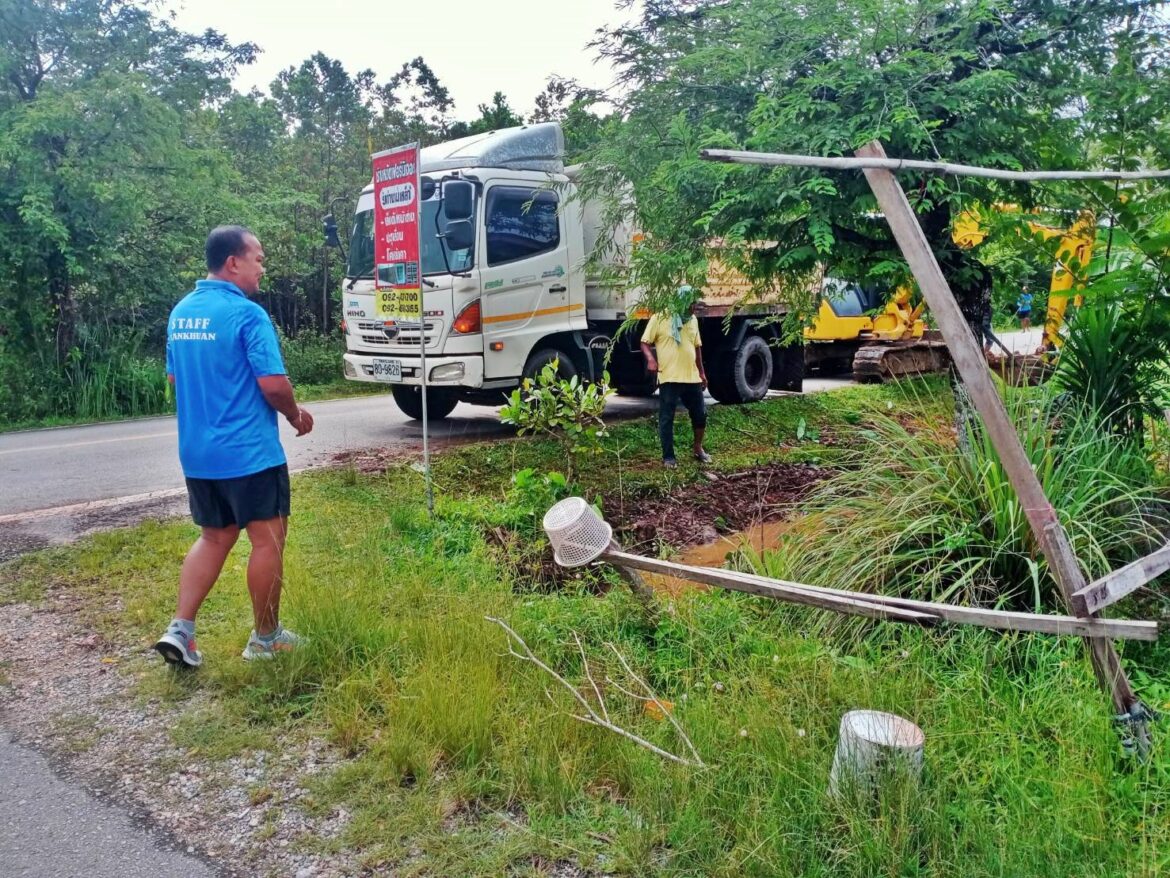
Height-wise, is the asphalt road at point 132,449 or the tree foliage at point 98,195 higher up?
the tree foliage at point 98,195

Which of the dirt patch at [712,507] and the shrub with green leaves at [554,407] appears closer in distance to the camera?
the dirt patch at [712,507]

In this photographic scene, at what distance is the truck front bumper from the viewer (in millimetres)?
8727

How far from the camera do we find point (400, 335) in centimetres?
905

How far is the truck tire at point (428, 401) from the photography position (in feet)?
34.2

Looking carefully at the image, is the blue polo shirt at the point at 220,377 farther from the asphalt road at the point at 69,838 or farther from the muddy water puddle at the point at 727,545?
the muddy water puddle at the point at 727,545

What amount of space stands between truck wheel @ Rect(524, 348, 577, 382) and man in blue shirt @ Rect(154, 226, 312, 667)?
5.72m

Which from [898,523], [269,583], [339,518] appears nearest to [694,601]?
[898,523]

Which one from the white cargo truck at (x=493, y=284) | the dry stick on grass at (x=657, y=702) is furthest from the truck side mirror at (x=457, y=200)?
the dry stick on grass at (x=657, y=702)

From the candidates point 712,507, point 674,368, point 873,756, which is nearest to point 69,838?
point 873,756

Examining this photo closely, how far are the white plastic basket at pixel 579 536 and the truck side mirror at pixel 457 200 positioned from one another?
5717mm

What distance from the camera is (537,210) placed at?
9398 mm

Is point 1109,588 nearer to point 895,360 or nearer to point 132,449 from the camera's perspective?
point 132,449

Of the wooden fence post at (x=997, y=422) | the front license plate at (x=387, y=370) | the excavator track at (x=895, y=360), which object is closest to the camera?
the wooden fence post at (x=997, y=422)

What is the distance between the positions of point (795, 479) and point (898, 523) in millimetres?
3613
